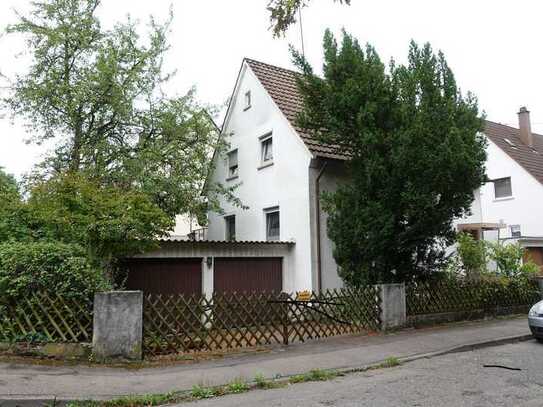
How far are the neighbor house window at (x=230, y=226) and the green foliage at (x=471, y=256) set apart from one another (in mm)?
8072

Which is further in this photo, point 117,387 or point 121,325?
point 121,325

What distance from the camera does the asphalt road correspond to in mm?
5750

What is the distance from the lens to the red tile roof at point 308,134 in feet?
46.2

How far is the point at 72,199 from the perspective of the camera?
9656 mm

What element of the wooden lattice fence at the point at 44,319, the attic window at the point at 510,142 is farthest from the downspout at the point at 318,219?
the attic window at the point at 510,142

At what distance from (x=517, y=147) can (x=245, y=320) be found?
22569 mm

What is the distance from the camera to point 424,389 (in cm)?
634

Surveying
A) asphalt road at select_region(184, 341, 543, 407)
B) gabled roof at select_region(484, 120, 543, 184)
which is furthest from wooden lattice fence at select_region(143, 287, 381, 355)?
gabled roof at select_region(484, 120, 543, 184)

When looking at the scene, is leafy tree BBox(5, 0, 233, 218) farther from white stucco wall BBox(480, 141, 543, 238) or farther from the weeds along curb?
white stucco wall BBox(480, 141, 543, 238)

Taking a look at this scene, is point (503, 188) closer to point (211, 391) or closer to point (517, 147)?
point (517, 147)

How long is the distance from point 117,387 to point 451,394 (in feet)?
14.8

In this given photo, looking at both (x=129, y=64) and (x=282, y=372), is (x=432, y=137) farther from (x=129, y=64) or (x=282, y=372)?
(x=129, y=64)

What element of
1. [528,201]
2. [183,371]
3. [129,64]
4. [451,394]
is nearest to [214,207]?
[129,64]

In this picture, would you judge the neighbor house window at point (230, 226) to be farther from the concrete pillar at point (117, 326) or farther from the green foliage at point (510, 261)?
the concrete pillar at point (117, 326)
